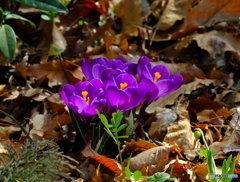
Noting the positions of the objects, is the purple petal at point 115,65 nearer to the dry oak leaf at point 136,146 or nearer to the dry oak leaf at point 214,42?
the dry oak leaf at point 136,146

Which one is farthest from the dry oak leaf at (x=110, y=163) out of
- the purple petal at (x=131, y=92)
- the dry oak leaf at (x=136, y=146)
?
the purple petal at (x=131, y=92)

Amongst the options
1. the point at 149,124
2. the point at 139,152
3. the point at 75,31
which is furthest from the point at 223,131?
the point at 75,31

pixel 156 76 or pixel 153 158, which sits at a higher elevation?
pixel 156 76

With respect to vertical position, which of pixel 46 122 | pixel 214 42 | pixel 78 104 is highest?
pixel 78 104

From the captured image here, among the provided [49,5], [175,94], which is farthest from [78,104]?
[175,94]

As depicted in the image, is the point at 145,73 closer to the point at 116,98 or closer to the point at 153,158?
the point at 116,98

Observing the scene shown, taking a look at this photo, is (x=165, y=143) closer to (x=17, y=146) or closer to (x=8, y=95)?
(x=17, y=146)

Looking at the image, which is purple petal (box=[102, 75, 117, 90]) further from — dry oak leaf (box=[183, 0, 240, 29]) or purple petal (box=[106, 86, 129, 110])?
dry oak leaf (box=[183, 0, 240, 29])
